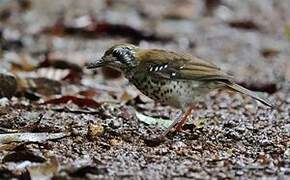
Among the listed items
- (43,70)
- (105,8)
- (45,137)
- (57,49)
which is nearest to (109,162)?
(45,137)

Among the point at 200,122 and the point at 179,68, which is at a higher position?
the point at 179,68

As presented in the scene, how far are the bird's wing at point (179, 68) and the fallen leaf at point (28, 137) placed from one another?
75 cm

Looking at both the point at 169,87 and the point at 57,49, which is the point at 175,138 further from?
the point at 57,49

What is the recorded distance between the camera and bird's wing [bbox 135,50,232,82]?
5.22m

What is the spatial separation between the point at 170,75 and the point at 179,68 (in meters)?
0.11

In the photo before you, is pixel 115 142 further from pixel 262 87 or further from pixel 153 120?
pixel 262 87

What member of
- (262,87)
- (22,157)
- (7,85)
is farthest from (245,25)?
(22,157)

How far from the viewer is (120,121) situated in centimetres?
552

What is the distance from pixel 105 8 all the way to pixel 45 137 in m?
6.54

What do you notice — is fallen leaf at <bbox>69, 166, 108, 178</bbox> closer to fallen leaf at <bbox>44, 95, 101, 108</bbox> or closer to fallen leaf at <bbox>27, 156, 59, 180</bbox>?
fallen leaf at <bbox>27, 156, 59, 180</bbox>

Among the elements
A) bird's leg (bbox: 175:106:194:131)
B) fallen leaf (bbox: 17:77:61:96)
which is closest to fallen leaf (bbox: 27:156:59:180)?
bird's leg (bbox: 175:106:194:131)

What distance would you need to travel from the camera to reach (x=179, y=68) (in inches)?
208

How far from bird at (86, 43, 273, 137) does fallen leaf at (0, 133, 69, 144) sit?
657 millimetres

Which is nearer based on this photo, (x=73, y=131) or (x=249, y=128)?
(x=73, y=131)
